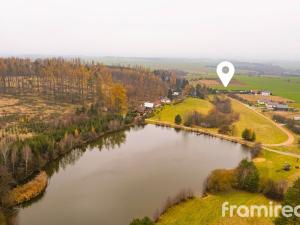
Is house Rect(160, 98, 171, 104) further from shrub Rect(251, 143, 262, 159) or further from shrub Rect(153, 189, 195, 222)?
shrub Rect(153, 189, 195, 222)

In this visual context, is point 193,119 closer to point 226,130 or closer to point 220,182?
point 226,130

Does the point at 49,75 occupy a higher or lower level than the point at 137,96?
higher

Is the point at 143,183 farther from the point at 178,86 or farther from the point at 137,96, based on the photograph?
the point at 178,86

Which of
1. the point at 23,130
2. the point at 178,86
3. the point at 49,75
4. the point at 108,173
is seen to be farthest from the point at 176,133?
the point at 178,86

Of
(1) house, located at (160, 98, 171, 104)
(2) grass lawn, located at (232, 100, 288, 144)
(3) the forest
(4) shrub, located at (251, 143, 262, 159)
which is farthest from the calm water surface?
(1) house, located at (160, 98, 171, 104)

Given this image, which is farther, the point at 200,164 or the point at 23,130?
the point at 23,130

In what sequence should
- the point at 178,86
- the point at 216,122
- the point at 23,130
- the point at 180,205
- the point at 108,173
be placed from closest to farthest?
the point at 180,205
the point at 108,173
the point at 23,130
the point at 216,122
the point at 178,86
